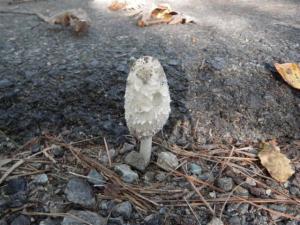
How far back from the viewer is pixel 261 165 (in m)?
1.76

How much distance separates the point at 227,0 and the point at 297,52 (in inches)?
46.0

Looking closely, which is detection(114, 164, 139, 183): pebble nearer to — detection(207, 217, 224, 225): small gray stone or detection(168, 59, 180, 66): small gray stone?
detection(207, 217, 224, 225): small gray stone

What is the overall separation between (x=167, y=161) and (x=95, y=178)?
341 mm

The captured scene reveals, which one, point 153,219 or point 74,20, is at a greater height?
point 74,20

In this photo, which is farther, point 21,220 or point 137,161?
point 137,161

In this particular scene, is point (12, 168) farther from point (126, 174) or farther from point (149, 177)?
point (149, 177)

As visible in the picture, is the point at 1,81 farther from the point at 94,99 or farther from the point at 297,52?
the point at 297,52

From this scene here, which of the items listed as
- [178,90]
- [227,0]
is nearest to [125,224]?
[178,90]

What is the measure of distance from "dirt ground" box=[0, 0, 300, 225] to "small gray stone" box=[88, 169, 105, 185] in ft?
0.65

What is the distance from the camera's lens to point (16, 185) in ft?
5.01

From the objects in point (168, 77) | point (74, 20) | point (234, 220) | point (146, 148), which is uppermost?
point (74, 20)

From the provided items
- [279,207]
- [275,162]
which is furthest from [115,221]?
[275,162]

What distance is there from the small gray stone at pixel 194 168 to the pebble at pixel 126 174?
261 millimetres

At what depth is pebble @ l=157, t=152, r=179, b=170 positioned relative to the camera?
1.69 meters
